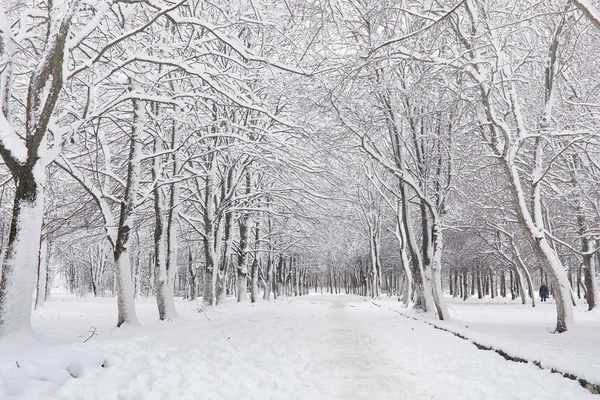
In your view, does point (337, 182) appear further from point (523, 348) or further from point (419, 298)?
point (523, 348)

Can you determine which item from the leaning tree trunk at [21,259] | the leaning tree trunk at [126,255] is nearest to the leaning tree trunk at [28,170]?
the leaning tree trunk at [21,259]

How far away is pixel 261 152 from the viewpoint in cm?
1505

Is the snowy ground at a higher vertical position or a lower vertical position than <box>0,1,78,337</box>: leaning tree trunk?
lower

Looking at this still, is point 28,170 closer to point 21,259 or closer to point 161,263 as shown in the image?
point 21,259

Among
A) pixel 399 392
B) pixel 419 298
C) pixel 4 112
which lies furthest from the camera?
pixel 419 298

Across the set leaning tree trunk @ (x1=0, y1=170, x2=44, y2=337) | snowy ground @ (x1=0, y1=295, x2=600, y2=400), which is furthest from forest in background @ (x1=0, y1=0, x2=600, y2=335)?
snowy ground @ (x1=0, y1=295, x2=600, y2=400)

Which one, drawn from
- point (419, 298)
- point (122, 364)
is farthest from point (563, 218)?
point (122, 364)

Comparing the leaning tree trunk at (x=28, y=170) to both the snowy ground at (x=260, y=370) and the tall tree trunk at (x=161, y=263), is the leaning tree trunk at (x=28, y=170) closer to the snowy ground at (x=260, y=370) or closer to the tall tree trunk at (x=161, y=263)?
the snowy ground at (x=260, y=370)

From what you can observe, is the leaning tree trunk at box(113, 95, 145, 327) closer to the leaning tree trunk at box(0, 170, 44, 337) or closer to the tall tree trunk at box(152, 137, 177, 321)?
the tall tree trunk at box(152, 137, 177, 321)

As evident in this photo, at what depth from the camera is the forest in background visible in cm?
647

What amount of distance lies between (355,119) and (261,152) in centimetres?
380

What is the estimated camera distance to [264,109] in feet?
29.6

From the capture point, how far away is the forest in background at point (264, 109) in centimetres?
647

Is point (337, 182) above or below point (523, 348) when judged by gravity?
above
